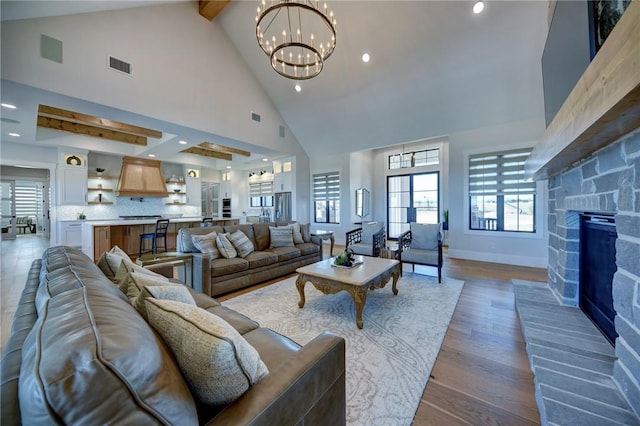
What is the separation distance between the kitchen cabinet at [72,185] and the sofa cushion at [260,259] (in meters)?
6.17

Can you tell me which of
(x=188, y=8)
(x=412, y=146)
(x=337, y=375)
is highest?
(x=188, y=8)

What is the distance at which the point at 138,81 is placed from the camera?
159 inches

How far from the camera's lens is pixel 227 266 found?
3.40m

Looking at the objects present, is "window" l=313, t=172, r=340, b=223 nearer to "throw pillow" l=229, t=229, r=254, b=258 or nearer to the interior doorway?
"throw pillow" l=229, t=229, r=254, b=258

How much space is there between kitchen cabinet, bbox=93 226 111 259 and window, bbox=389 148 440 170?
784 centimetres

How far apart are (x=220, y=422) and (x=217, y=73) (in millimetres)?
5966

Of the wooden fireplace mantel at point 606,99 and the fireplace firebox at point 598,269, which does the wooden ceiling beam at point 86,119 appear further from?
the fireplace firebox at point 598,269

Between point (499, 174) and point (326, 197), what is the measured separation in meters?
4.54

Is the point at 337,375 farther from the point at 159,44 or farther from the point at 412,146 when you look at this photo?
the point at 412,146

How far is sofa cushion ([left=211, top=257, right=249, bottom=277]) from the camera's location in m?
3.31

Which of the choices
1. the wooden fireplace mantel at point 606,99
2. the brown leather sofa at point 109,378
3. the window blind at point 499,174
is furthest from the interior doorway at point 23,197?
the window blind at point 499,174

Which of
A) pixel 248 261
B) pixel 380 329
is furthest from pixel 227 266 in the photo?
pixel 380 329

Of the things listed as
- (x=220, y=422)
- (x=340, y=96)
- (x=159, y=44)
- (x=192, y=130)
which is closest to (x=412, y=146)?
(x=340, y=96)

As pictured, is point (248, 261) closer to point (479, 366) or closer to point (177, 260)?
point (177, 260)
